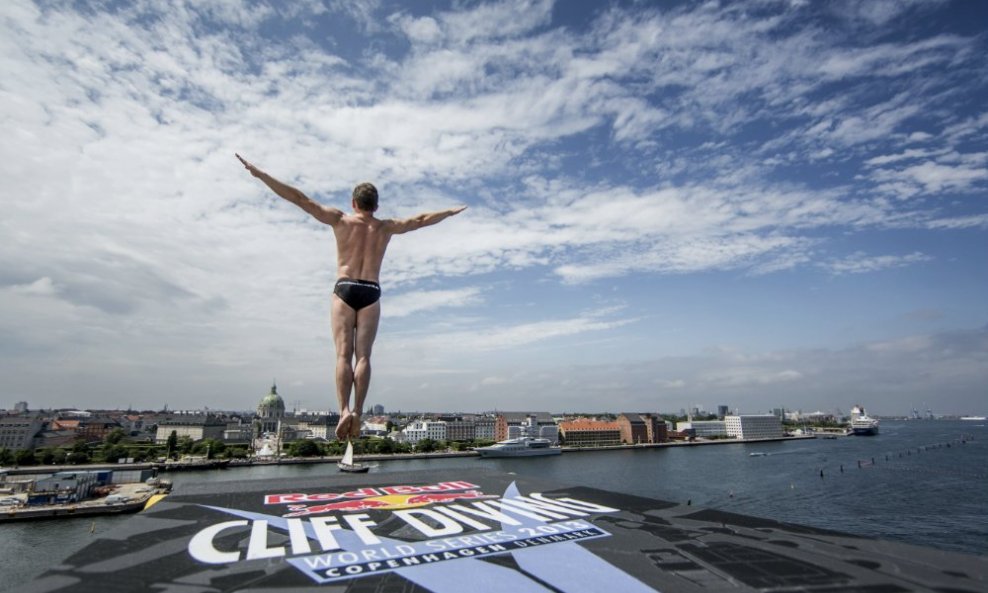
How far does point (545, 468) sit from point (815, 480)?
33535mm

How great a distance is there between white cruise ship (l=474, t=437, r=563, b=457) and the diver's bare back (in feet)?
283

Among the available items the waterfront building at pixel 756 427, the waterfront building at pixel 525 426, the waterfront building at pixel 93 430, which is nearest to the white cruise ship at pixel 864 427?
the waterfront building at pixel 756 427

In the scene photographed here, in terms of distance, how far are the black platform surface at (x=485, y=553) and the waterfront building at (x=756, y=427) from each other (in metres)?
145

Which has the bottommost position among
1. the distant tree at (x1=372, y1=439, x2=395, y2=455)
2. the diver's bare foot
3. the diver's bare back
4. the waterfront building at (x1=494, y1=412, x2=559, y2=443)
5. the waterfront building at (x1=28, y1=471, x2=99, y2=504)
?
the distant tree at (x1=372, y1=439, x2=395, y2=455)

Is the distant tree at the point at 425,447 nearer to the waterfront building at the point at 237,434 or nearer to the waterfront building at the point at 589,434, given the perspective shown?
the waterfront building at the point at 589,434

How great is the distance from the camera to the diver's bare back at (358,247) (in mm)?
5863

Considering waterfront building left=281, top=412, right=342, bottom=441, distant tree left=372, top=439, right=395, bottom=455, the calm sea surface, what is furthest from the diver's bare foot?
waterfront building left=281, top=412, right=342, bottom=441

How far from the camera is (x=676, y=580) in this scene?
502cm

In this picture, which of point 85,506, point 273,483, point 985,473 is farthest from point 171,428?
point 985,473

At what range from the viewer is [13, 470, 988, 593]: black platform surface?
16.2ft

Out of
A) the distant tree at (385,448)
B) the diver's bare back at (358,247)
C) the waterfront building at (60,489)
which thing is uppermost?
the diver's bare back at (358,247)

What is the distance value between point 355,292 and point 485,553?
3.59 metres

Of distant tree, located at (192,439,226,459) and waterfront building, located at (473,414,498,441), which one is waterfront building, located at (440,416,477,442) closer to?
waterfront building, located at (473,414,498,441)

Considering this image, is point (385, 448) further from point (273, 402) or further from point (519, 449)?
point (273, 402)
